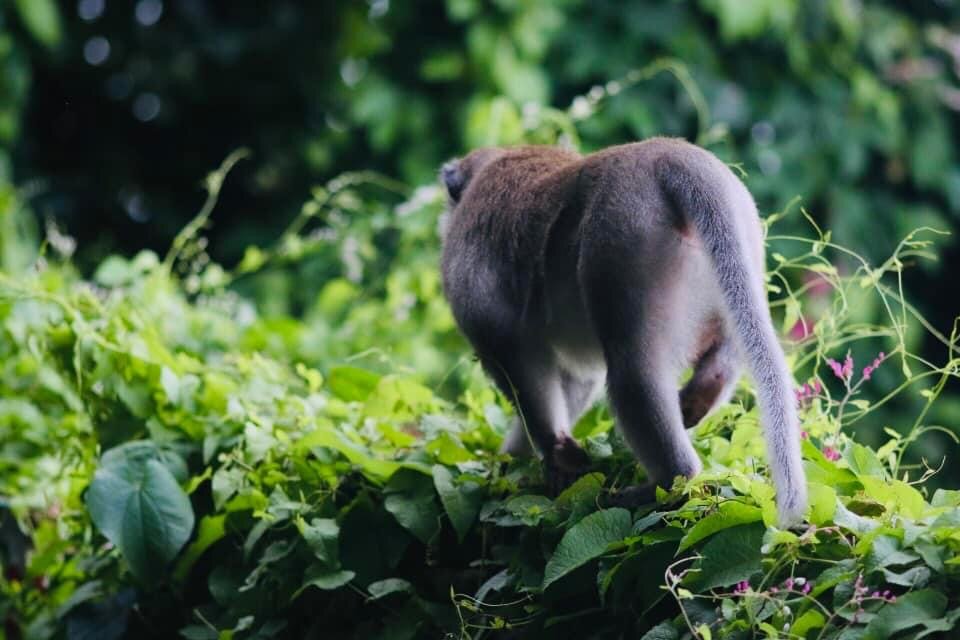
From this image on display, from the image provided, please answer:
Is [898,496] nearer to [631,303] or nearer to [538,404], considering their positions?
[631,303]

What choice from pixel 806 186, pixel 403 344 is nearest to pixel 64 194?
pixel 403 344

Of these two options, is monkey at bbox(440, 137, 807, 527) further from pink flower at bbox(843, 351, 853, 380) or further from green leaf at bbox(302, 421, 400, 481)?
green leaf at bbox(302, 421, 400, 481)

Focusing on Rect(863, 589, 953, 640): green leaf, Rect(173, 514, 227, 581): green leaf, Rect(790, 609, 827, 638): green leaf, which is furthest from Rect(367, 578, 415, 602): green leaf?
Rect(863, 589, 953, 640): green leaf

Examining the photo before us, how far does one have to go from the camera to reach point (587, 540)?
2.53 meters

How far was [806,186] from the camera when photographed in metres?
8.30

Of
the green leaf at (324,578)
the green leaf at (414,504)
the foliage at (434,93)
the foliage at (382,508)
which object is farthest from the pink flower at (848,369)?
the foliage at (434,93)

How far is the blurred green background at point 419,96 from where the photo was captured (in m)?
7.77

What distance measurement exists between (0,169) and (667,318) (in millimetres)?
5647

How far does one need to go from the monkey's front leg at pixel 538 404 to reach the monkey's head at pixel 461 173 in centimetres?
80

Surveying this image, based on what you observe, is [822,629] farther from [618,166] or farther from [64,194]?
[64,194]

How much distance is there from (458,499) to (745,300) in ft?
2.61

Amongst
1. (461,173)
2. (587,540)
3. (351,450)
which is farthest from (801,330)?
(587,540)

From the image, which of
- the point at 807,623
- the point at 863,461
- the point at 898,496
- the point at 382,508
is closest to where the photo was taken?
the point at 807,623

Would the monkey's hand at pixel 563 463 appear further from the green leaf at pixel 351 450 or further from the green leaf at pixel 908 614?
the green leaf at pixel 908 614
